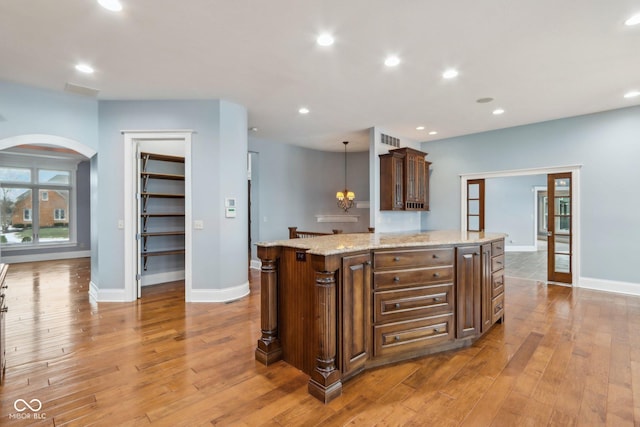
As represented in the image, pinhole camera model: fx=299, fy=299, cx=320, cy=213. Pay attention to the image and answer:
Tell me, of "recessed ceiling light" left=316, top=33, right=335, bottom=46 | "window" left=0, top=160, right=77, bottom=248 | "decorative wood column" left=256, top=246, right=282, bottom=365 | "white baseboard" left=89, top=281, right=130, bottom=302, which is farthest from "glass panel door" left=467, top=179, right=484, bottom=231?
"window" left=0, top=160, right=77, bottom=248

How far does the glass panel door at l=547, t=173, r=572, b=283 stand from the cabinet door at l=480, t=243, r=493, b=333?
3438mm

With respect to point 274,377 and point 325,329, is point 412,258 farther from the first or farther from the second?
point 274,377

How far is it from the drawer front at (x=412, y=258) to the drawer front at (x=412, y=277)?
0.15 feet

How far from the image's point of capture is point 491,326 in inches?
127

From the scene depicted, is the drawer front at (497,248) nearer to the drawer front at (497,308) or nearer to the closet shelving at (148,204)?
the drawer front at (497,308)

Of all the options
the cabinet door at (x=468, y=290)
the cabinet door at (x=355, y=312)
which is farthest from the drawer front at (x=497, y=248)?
the cabinet door at (x=355, y=312)

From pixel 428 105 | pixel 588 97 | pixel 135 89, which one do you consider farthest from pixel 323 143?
pixel 588 97

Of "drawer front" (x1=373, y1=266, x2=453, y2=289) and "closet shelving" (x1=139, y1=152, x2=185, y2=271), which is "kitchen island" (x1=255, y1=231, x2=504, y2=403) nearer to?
"drawer front" (x1=373, y1=266, x2=453, y2=289)

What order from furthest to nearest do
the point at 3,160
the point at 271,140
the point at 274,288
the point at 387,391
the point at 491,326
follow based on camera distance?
the point at 3,160, the point at 271,140, the point at 491,326, the point at 274,288, the point at 387,391

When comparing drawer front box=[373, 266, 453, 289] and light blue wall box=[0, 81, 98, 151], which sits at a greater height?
light blue wall box=[0, 81, 98, 151]

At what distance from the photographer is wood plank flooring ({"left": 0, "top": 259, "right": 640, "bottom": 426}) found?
187 cm

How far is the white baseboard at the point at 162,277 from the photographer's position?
205 inches

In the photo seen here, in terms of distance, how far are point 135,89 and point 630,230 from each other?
757 cm

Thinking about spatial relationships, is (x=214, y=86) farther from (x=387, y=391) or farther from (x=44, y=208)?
(x=44, y=208)
